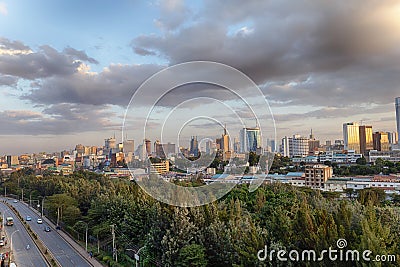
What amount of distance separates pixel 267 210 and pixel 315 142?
5911cm

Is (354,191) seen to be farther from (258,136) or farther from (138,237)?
(258,136)

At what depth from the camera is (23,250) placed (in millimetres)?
14758

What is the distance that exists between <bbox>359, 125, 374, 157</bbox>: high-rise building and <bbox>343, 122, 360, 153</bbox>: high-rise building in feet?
2.51

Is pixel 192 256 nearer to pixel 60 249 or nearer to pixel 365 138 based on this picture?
pixel 60 249

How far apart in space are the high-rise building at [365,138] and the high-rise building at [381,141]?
758 mm

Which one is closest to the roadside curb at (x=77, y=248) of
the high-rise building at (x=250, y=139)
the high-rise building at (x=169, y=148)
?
the high-rise building at (x=169, y=148)

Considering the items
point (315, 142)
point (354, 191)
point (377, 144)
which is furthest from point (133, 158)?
point (315, 142)

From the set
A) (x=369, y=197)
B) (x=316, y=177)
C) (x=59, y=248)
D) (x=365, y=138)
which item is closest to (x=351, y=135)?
(x=365, y=138)

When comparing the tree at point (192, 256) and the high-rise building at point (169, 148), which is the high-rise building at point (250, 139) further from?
the tree at point (192, 256)

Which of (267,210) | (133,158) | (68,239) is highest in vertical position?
(133,158)

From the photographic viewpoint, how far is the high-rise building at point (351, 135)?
58656 millimetres

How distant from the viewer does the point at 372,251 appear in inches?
Result: 212

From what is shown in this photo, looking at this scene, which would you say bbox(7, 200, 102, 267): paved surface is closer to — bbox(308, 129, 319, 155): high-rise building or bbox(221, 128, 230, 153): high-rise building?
bbox(221, 128, 230, 153): high-rise building

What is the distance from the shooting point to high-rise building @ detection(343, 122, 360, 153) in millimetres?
58656
